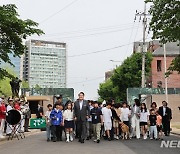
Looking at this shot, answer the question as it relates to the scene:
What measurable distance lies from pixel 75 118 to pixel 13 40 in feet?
15.7

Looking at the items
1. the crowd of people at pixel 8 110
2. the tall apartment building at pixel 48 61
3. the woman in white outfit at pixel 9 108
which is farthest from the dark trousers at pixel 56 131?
the tall apartment building at pixel 48 61

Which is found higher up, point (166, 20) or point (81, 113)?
point (166, 20)

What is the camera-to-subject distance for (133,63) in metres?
58.7

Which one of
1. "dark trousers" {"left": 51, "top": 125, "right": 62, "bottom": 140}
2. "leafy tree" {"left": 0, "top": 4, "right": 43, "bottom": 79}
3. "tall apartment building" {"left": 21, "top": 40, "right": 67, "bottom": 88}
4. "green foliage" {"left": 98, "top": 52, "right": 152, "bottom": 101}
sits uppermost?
"tall apartment building" {"left": 21, "top": 40, "right": 67, "bottom": 88}

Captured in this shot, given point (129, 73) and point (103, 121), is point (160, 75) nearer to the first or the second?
point (129, 73)

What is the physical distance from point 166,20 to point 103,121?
21.6 ft

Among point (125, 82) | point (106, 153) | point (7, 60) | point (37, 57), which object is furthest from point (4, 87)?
point (106, 153)

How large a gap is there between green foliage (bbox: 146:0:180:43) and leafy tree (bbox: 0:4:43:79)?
6.52 m

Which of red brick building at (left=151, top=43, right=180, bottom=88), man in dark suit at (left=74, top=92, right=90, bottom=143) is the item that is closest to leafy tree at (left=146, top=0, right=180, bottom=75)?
man in dark suit at (left=74, top=92, right=90, bottom=143)

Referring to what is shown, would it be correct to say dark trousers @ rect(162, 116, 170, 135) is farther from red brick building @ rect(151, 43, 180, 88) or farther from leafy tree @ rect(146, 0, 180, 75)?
red brick building @ rect(151, 43, 180, 88)

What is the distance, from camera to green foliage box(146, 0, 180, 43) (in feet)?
60.0

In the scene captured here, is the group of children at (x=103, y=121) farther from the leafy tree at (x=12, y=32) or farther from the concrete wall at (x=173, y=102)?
the concrete wall at (x=173, y=102)

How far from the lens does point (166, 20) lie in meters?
19.3

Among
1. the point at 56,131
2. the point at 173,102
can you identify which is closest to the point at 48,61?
the point at 173,102
